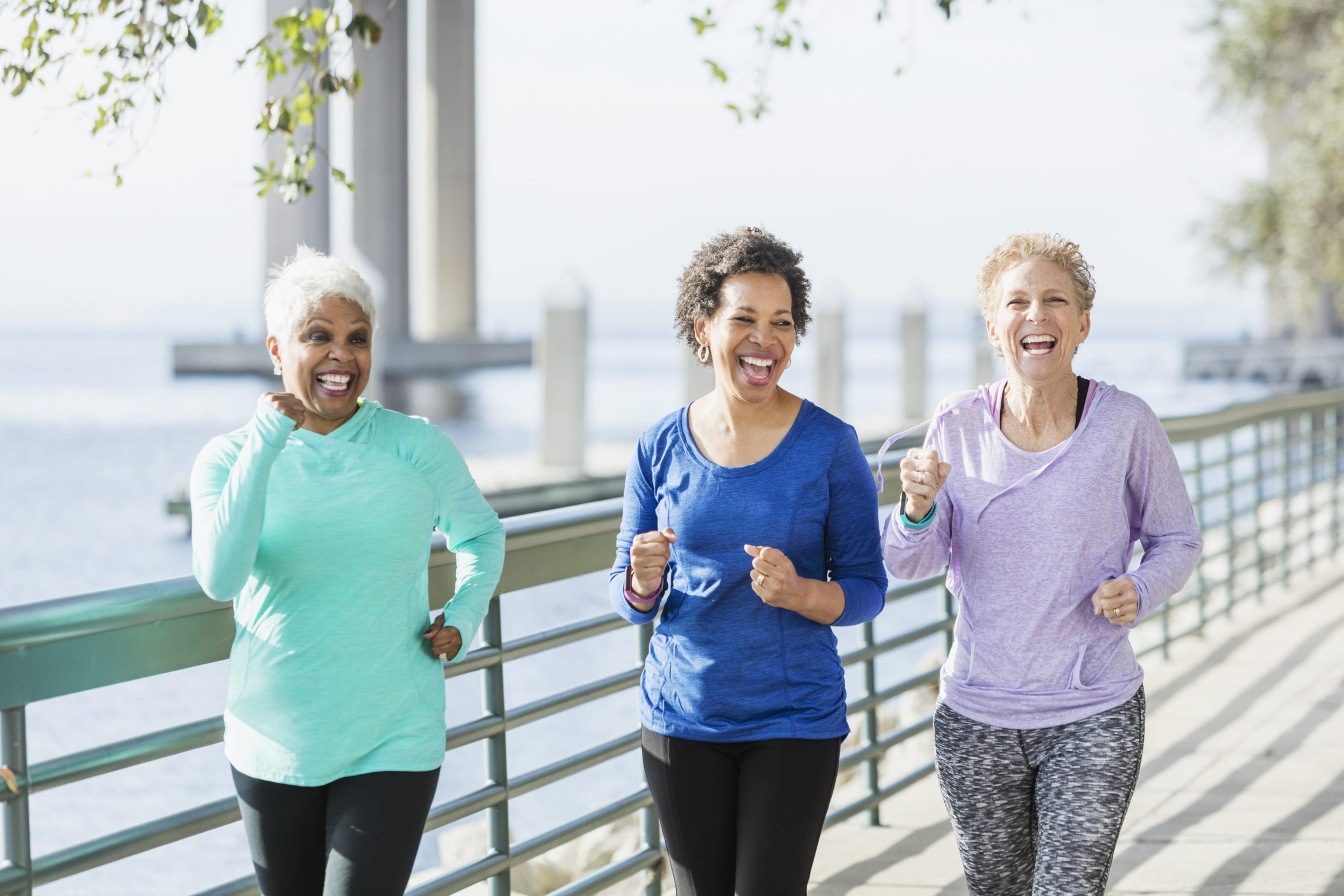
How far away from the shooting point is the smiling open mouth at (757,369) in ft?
8.05

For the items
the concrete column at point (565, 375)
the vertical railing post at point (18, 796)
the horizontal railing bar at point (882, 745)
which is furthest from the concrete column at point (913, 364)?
the vertical railing post at point (18, 796)

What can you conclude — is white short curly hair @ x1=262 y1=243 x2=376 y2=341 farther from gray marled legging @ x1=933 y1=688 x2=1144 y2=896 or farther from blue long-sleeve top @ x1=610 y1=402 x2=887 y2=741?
gray marled legging @ x1=933 y1=688 x2=1144 y2=896

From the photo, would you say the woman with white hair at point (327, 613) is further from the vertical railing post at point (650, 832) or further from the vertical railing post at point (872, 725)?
the vertical railing post at point (872, 725)

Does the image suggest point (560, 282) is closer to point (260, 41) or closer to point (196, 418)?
point (260, 41)

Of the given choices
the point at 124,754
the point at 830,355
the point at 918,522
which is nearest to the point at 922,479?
the point at 918,522

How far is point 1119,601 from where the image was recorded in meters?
2.48

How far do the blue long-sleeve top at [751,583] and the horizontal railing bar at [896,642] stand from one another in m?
1.47

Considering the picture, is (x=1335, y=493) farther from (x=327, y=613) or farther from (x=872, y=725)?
(x=327, y=613)

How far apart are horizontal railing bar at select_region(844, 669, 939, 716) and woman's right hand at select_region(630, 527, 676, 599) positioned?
1.64 m

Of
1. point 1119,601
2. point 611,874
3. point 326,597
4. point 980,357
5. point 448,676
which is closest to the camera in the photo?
point 326,597

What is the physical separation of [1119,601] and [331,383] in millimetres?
1382

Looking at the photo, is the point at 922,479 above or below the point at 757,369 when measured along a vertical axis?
below

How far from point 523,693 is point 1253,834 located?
7.98 m

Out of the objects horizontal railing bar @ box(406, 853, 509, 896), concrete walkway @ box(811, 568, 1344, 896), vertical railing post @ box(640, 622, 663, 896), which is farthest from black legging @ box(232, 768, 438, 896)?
concrete walkway @ box(811, 568, 1344, 896)
